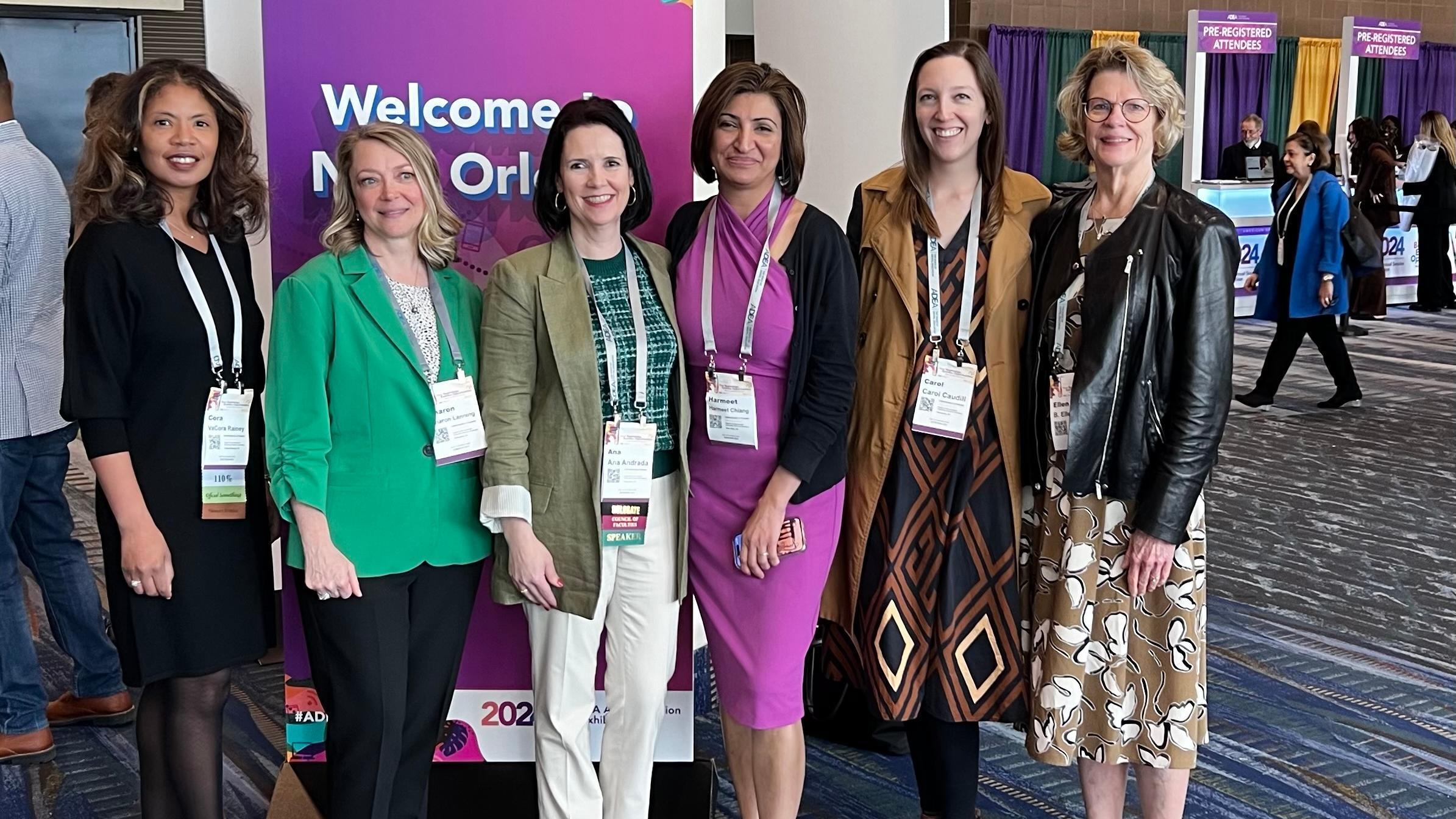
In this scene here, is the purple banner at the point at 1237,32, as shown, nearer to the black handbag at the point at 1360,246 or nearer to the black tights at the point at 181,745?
the black handbag at the point at 1360,246

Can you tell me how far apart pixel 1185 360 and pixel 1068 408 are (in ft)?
0.71

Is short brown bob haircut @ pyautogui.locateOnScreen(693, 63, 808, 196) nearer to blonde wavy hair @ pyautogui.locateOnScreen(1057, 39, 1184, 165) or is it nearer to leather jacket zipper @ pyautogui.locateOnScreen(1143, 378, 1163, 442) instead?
blonde wavy hair @ pyautogui.locateOnScreen(1057, 39, 1184, 165)

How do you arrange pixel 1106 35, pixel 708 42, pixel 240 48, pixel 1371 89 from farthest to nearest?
pixel 1371 89 → pixel 1106 35 → pixel 708 42 → pixel 240 48

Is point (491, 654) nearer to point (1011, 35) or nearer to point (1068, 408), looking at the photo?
point (1068, 408)

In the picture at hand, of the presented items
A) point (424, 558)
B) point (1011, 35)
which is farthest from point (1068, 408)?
point (1011, 35)

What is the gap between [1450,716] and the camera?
3.59 meters

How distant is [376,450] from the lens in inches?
85.7

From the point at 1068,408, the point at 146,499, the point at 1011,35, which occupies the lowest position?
the point at 146,499

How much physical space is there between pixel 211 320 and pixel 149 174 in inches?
11.1

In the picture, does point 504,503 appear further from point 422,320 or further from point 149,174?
point 149,174

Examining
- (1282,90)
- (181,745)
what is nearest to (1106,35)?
(1282,90)

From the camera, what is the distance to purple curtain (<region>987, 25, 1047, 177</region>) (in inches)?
468

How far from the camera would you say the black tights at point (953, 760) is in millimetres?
2512

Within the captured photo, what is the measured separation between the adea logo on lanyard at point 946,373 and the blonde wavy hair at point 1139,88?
0.85 ft
